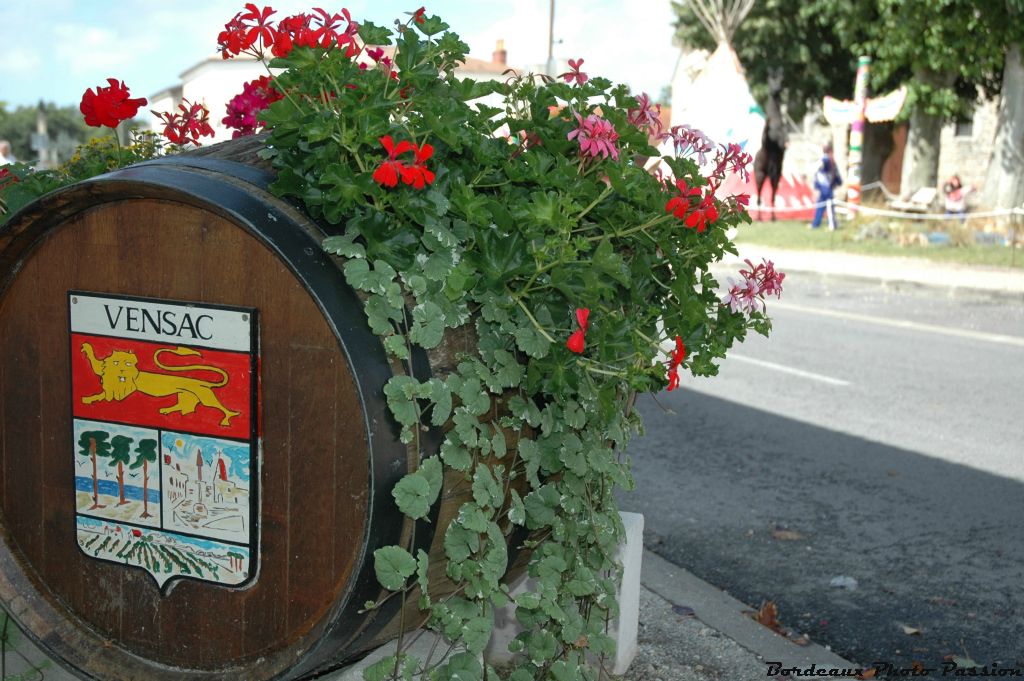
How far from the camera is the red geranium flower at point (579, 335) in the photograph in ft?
6.44

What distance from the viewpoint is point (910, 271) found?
14.6 meters

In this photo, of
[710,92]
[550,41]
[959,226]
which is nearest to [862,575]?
[710,92]

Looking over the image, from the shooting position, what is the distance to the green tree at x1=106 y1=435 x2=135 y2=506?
204 centimetres

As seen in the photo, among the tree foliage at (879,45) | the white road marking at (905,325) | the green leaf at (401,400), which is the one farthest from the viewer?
the tree foliage at (879,45)

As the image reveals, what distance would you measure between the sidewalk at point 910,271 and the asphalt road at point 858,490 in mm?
4147

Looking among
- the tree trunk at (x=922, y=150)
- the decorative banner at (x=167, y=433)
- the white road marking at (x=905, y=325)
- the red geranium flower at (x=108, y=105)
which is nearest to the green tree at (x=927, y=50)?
the tree trunk at (x=922, y=150)

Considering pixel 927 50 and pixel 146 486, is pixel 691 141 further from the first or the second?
pixel 927 50

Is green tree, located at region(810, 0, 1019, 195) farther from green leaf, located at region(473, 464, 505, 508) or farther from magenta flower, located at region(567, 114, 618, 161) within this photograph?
green leaf, located at region(473, 464, 505, 508)

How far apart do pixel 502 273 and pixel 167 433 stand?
0.70m

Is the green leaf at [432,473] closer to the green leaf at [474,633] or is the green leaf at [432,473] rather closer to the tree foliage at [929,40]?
the green leaf at [474,633]

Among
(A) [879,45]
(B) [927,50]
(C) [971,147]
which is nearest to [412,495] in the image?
(B) [927,50]

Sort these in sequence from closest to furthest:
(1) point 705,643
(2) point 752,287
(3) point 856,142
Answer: (2) point 752,287 < (1) point 705,643 < (3) point 856,142

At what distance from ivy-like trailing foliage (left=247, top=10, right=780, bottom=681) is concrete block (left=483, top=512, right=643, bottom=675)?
483 millimetres

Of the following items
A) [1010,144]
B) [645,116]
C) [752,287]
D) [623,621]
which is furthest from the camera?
[1010,144]
